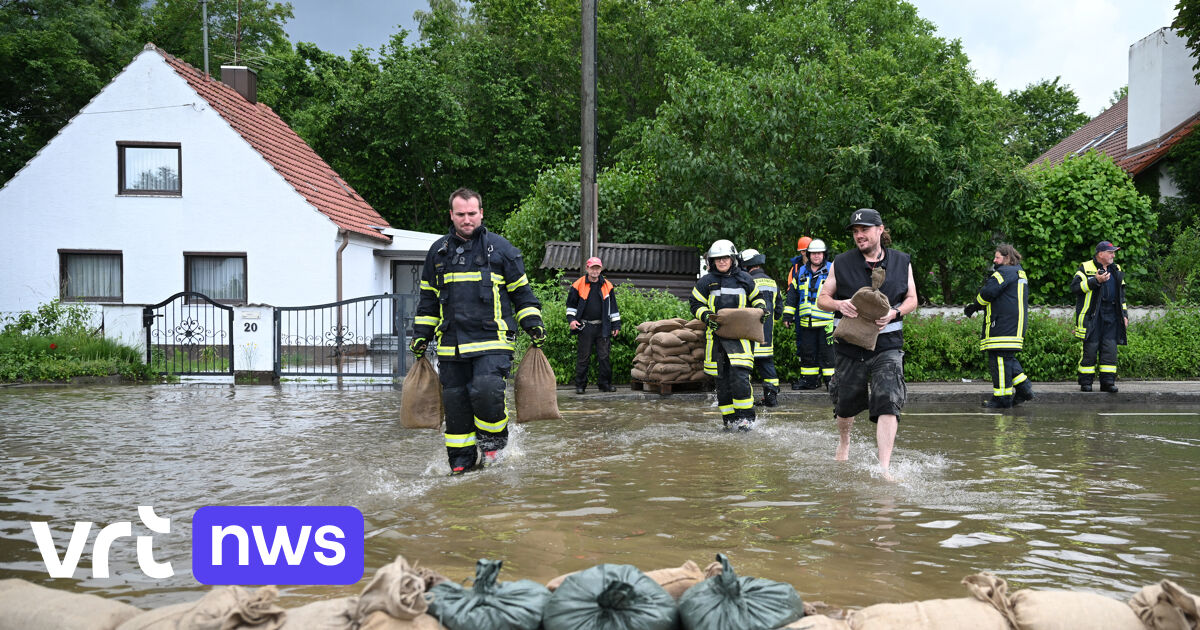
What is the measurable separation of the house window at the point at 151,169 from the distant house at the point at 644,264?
11050 millimetres

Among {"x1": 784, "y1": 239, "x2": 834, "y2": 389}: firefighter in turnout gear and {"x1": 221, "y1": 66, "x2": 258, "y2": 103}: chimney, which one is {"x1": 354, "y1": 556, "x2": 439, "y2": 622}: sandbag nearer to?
{"x1": 784, "y1": 239, "x2": 834, "y2": 389}: firefighter in turnout gear

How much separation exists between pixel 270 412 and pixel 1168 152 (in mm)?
21843

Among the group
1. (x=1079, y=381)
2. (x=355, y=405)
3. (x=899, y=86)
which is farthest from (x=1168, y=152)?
(x=355, y=405)

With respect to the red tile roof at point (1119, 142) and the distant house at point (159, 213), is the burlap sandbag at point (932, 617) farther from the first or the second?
the distant house at point (159, 213)

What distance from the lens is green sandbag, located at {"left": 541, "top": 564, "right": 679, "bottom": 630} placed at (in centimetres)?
292

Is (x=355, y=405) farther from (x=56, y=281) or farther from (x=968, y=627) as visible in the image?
(x=56, y=281)

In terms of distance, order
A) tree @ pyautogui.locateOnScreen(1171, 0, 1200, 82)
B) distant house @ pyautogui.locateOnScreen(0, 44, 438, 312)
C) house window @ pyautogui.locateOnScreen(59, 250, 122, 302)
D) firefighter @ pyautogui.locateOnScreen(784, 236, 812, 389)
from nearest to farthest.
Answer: firefighter @ pyautogui.locateOnScreen(784, 236, 812, 389) < tree @ pyautogui.locateOnScreen(1171, 0, 1200, 82) < distant house @ pyautogui.locateOnScreen(0, 44, 438, 312) < house window @ pyautogui.locateOnScreen(59, 250, 122, 302)

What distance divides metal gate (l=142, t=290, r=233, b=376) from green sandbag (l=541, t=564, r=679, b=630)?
14695 millimetres

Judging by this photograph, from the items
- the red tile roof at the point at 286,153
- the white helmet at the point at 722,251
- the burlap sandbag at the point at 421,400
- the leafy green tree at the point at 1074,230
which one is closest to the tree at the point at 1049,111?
the leafy green tree at the point at 1074,230

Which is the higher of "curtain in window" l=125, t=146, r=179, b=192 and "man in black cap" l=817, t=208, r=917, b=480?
"curtain in window" l=125, t=146, r=179, b=192

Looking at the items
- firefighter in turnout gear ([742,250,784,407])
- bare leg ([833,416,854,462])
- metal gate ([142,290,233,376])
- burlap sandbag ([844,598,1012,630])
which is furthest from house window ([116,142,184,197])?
burlap sandbag ([844,598,1012,630])

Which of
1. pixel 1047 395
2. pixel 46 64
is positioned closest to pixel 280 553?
pixel 1047 395

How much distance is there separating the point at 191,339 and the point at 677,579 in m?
18.3

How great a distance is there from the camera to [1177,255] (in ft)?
57.7
